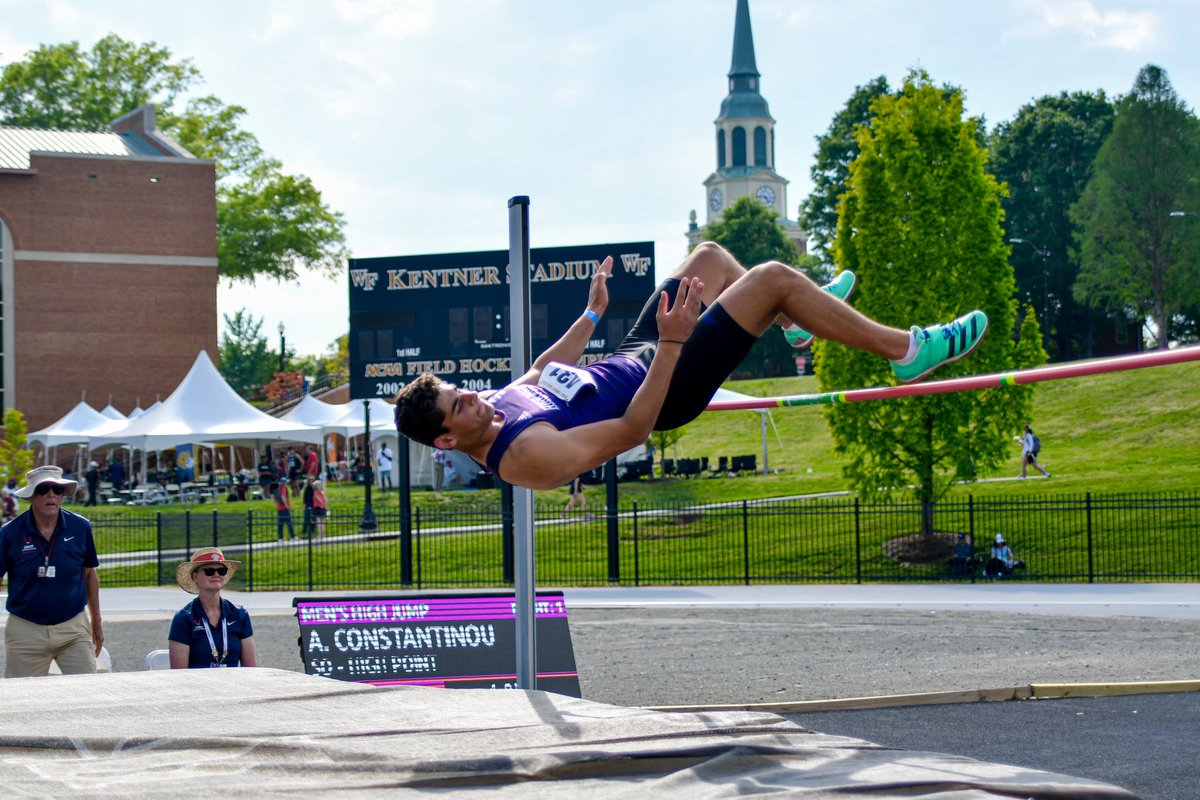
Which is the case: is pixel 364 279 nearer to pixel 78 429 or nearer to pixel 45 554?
pixel 45 554

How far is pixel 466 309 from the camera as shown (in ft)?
62.1

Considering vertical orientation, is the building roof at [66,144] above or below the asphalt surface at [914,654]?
above

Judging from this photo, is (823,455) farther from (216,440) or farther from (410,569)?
(410,569)

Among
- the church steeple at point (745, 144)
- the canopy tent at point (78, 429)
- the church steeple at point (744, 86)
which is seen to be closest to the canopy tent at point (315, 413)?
the canopy tent at point (78, 429)

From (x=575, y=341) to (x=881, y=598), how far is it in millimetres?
12661

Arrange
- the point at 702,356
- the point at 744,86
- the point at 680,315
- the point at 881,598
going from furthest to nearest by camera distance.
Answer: the point at 744,86
the point at 881,598
the point at 702,356
the point at 680,315

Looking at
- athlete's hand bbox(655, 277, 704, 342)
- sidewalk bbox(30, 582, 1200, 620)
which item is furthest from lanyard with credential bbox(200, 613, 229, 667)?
sidewalk bbox(30, 582, 1200, 620)

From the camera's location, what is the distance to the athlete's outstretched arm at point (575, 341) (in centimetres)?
606

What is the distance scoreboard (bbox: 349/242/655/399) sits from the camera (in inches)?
726

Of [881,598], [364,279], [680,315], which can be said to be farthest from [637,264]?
[680,315]

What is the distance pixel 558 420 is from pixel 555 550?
18.2 m

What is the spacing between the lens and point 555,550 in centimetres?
2345

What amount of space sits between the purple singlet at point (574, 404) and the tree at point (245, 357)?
213ft

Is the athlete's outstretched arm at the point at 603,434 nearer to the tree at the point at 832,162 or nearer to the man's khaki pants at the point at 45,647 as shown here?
the man's khaki pants at the point at 45,647
